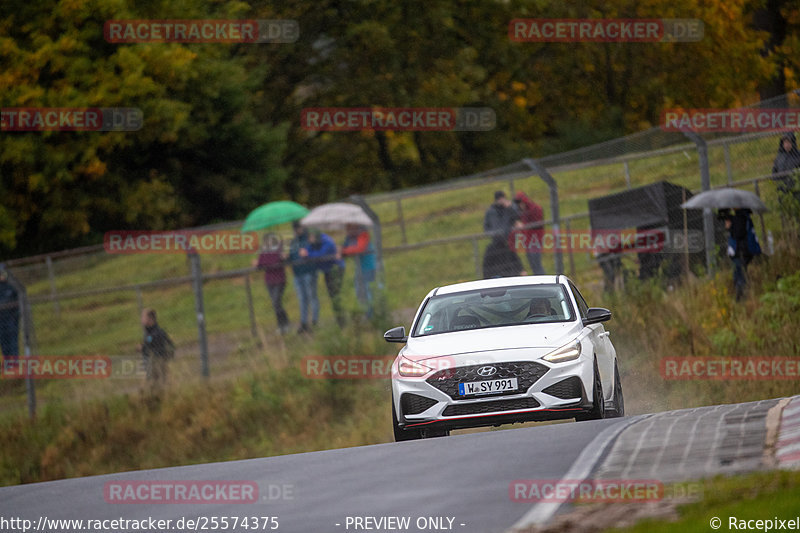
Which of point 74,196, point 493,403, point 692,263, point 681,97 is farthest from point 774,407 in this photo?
point 681,97

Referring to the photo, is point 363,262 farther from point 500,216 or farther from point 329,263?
point 500,216

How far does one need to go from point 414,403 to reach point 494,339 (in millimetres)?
894

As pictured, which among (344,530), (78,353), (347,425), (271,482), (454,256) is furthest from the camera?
(454,256)

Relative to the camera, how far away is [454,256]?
29844mm

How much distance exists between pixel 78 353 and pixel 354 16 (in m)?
33.8

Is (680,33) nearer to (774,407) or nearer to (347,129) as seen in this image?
(347,129)

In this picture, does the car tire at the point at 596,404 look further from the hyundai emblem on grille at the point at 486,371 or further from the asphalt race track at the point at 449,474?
Result: the hyundai emblem on grille at the point at 486,371

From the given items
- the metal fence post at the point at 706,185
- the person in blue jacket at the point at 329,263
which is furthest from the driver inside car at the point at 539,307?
the person in blue jacket at the point at 329,263

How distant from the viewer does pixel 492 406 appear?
430 inches

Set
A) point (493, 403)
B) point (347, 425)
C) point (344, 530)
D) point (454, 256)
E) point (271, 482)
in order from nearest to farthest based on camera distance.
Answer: point (344, 530), point (271, 482), point (493, 403), point (347, 425), point (454, 256)

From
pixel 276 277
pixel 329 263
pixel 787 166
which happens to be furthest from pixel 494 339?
pixel 276 277

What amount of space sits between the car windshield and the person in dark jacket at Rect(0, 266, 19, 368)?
11162mm

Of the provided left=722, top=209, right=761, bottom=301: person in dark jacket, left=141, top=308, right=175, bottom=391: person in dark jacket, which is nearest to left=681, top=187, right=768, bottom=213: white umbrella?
left=722, top=209, right=761, bottom=301: person in dark jacket

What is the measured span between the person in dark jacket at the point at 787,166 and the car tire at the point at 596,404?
24.7 feet
